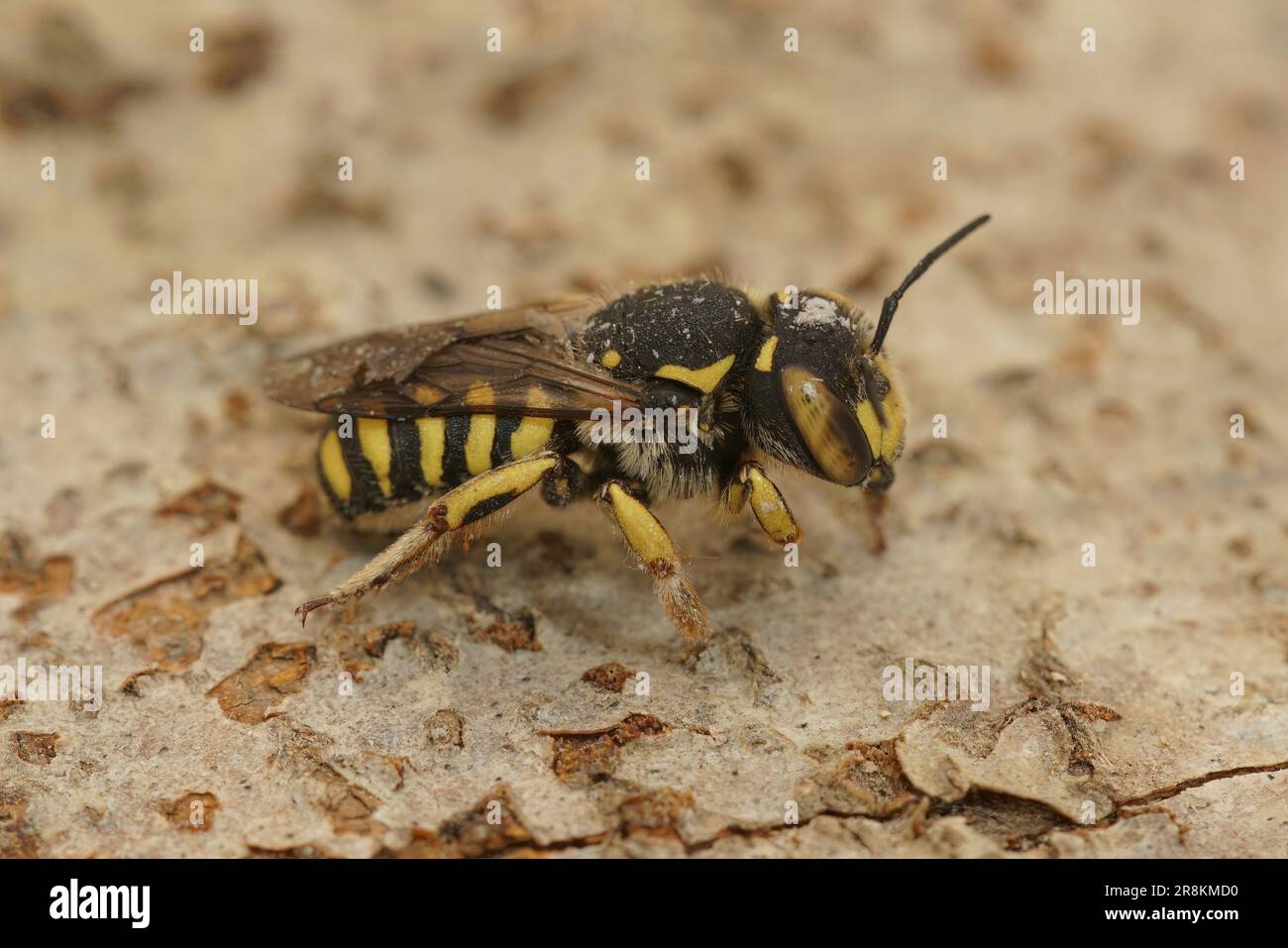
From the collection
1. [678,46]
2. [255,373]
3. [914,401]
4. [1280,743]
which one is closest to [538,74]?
[678,46]

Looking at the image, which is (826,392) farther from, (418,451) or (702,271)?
(702,271)

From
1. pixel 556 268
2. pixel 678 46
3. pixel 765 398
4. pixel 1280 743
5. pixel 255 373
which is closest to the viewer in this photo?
pixel 1280 743

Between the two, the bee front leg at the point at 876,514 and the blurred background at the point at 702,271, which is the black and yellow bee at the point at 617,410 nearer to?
the bee front leg at the point at 876,514

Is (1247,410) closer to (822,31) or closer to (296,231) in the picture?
(822,31)

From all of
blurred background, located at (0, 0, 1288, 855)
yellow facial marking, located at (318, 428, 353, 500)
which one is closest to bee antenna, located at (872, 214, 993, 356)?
blurred background, located at (0, 0, 1288, 855)

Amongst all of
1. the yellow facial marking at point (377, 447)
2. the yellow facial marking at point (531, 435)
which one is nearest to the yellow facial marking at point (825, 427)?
the yellow facial marking at point (531, 435)

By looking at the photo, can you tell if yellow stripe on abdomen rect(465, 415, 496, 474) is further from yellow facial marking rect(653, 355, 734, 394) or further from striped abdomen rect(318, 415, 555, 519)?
yellow facial marking rect(653, 355, 734, 394)
